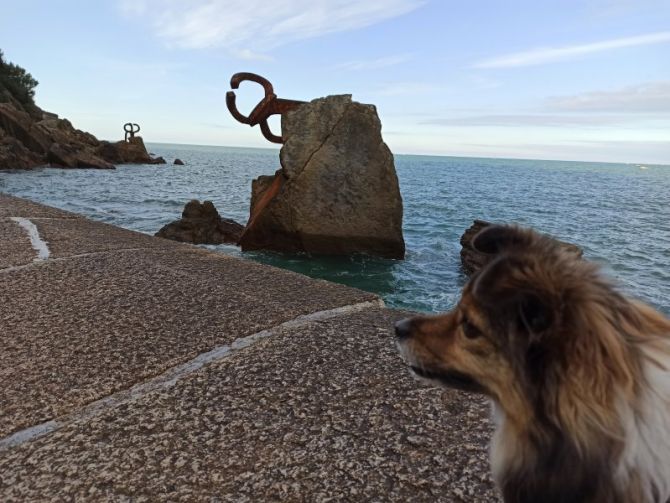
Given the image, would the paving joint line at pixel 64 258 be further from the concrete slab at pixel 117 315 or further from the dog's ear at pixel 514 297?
the dog's ear at pixel 514 297

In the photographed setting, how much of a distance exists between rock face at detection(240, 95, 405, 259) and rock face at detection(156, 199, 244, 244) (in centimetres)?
232

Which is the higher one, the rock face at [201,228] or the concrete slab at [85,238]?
the concrete slab at [85,238]

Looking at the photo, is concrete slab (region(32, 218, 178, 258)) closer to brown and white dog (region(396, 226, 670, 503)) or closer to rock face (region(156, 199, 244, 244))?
rock face (region(156, 199, 244, 244))

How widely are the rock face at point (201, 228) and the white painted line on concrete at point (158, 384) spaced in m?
8.98

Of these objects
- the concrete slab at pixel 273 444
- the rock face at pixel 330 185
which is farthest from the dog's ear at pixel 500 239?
the rock face at pixel 330 185

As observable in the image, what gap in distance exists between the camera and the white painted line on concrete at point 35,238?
5684 mm

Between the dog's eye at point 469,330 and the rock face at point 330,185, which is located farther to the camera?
the rock face at point 330,185

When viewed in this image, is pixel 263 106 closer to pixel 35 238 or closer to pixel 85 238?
pixel 85 238

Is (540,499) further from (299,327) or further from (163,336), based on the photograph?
(163,336)

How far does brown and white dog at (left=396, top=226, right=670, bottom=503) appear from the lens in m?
1.54

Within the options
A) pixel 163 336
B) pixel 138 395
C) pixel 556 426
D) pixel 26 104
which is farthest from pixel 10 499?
pixel 26 104

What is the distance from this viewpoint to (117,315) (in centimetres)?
397

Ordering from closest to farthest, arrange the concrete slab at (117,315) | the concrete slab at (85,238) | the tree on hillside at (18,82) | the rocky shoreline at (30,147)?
1. the concrete slab at (117,315)
2. the concrete slab at (85,238)
3. the rocky shoreline at (30,147)
4. the tree on hillside at (18,82)

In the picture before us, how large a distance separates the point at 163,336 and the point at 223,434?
1.36 meters
